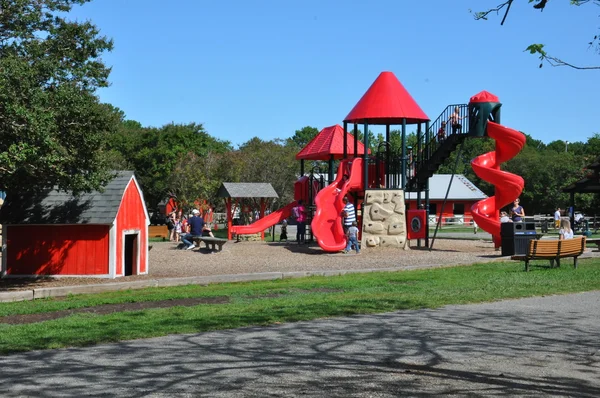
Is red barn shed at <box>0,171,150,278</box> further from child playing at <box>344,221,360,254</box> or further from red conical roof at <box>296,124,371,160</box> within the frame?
red conical roof at <box>296,124,371,160</box>

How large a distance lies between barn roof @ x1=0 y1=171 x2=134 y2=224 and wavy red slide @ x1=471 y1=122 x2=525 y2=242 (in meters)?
14.7

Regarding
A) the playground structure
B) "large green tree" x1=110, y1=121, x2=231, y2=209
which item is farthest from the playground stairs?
"large green tree" x1=110, y1=121, x2=231, y2=209

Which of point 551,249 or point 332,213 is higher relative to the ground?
point 332,213

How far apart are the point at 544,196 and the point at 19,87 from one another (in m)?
69.9

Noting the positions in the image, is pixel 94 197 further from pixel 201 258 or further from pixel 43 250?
pixel 201 258

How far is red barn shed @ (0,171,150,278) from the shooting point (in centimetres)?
2298

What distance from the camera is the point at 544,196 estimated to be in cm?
8106

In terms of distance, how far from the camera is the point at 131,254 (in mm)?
24609

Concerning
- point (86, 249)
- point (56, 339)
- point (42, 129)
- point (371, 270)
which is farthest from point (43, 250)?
point (56, 339)

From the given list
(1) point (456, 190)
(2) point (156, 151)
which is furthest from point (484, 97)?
(1) point (456, 190)

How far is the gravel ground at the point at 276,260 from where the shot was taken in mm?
22812

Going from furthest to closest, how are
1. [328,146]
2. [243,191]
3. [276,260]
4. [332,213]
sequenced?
[243,191], [328,146], [332,213], [276,260]

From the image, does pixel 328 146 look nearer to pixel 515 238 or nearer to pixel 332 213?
pixel 332 213

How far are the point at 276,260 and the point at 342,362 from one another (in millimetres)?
18239
